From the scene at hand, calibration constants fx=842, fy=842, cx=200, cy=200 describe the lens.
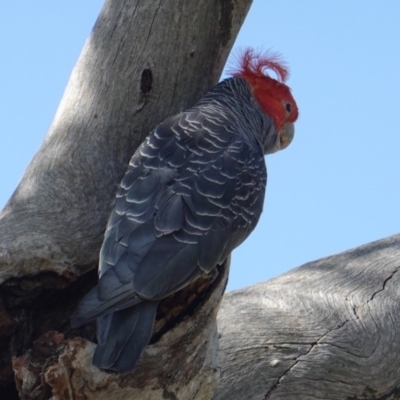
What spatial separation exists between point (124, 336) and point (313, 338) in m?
1.33

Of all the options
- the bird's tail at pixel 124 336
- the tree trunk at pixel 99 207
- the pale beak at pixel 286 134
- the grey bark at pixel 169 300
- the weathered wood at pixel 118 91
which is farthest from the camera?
the pale beak at pixel 286 134

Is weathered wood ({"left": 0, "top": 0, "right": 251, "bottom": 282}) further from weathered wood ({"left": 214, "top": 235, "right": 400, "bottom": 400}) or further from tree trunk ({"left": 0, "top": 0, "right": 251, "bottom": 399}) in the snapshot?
weathered wood ({"left": 214, "top": 235, "right": 400, "bottom": 400})

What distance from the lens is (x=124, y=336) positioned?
3.20 metres

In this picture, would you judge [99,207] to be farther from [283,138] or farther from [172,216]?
[283,138]

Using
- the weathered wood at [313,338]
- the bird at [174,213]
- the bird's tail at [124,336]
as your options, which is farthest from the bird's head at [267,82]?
the bird's tail at [124,336]

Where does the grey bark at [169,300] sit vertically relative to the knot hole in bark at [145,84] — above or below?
below

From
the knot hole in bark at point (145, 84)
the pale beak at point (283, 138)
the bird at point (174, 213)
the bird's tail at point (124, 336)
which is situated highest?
the pale beak at point (283, 138)

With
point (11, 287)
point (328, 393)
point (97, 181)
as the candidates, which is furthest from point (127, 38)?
point (328, 393)

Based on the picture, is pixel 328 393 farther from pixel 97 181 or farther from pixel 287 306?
pixel 97 181

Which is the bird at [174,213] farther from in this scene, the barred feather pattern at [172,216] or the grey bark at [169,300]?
the grey bark at [169,300]

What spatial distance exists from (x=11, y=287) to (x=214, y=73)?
5.75 ft

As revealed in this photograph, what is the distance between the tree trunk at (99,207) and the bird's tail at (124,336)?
101 mm

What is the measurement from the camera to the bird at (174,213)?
3.27 meters

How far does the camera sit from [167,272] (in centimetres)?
341
